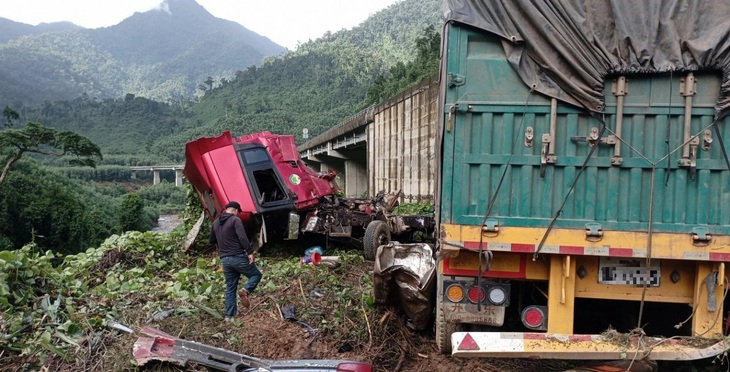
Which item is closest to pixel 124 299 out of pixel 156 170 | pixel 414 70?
pixel 414 70

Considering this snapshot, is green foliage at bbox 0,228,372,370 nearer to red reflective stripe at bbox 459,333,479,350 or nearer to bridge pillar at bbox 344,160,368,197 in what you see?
red reflective stripe at bbox 459,333,479,350

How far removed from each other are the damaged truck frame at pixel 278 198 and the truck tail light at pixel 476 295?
3.95 meters

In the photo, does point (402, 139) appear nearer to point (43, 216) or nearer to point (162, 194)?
point (43, 216)

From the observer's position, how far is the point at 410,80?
39.3 m

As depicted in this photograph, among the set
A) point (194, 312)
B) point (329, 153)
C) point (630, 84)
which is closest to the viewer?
point (630, 84)

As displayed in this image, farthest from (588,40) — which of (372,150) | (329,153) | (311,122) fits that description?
(311,122)

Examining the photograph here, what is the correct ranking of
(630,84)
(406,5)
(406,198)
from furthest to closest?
(406,5)
(406,198)
(630,84)

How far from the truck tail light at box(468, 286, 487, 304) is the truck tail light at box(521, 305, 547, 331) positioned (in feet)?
1.05

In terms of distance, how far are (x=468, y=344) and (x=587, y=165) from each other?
1.42 m

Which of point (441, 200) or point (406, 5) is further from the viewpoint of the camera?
point (406, 5)

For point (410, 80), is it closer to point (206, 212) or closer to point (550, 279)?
point (206, 212)

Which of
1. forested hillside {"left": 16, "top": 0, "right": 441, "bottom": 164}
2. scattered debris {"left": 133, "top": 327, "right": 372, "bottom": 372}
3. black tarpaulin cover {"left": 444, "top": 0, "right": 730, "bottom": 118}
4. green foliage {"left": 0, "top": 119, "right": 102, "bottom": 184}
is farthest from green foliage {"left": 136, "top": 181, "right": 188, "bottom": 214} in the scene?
black tarpaulin cover {"left": 444, "top": 0, "right": 730, "bottom": 118}

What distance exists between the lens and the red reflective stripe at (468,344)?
350 cm

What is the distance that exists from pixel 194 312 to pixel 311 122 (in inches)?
2510
